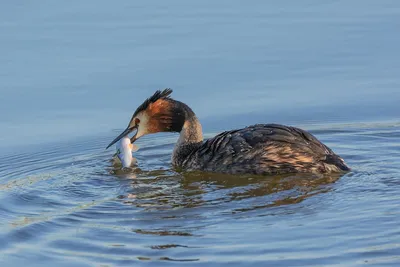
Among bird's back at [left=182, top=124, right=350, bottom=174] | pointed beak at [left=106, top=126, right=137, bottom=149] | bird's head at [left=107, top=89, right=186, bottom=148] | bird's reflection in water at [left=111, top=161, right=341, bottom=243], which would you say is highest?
bird's head at [left=107, top=89, right=186, bottom=148]

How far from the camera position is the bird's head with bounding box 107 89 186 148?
11.2 meters

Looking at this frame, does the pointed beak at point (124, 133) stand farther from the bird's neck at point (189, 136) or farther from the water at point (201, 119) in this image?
the bird's neck at point (189, 136)

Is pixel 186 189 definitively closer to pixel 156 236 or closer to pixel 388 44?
pixel 156 236

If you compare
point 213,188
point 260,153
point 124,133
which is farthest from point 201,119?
point 213,188

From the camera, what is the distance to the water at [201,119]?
789 cm

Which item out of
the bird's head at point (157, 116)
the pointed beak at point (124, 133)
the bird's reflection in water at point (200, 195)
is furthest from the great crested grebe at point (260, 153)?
the bird's head at point (157, 116)

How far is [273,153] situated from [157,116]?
1735mm

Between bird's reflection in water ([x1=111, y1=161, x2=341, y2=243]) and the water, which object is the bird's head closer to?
the water

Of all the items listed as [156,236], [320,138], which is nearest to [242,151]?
[320,138]

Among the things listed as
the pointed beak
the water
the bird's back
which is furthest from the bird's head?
the bird's back

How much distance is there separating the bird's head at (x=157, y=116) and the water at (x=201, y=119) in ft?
1.00

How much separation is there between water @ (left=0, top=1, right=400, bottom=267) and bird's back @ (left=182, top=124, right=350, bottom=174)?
0.15 metres

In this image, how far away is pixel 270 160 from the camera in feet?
33.2

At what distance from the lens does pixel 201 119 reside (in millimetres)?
11859
